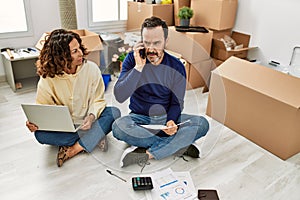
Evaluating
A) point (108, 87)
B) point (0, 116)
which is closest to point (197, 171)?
point (108, 87)

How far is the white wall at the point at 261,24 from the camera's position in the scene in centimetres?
210

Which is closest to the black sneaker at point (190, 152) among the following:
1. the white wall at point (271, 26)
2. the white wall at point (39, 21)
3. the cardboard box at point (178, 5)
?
the white wall at point (271, 26)

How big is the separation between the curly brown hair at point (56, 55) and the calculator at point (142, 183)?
0.69 meters

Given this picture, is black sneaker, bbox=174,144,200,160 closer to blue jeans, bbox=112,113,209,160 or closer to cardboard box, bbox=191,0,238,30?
blue jeans, bbox=112,113,209,160

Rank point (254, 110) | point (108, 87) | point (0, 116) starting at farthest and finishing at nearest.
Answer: point (108, 87) < point (0, 116) < point (254, 110)

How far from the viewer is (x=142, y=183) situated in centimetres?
129

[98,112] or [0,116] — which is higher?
[98,112]

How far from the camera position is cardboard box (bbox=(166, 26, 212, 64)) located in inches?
89.1

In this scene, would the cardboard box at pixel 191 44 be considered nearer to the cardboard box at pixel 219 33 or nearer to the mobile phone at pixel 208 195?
the cardboard box at pixel 219 33

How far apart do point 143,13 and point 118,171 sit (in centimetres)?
176

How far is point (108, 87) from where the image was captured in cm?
233

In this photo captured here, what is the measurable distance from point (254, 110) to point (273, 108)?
13 centimetres

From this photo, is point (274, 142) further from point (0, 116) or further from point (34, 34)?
point (34, 34)

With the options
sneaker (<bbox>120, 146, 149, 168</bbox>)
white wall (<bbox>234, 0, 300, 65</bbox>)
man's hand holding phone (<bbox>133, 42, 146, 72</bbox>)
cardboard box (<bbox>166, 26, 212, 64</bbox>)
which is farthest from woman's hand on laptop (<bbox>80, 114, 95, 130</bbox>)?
white wall (<bbox>234, 0, 300, 65</bbox>)
